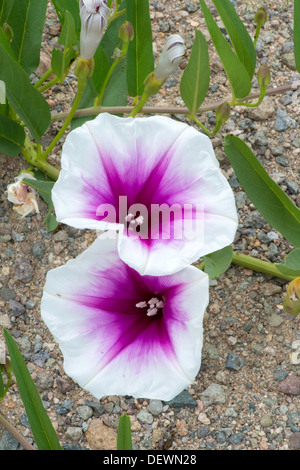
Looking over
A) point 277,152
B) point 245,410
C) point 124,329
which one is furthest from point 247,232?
point 124,329

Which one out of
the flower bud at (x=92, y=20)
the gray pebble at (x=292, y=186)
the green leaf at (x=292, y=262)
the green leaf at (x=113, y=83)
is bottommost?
the gray pebble at (x=292, y=186)

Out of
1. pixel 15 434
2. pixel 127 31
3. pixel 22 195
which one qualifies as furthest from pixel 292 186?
pixel 15 434

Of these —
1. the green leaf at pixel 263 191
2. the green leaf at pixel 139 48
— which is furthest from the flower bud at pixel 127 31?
the green leaf at pixel 263 191

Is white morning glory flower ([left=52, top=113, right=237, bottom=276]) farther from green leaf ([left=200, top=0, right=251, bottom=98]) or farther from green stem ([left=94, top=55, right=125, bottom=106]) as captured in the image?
green stem ([left=94, top=55, right=125, bottom=106])

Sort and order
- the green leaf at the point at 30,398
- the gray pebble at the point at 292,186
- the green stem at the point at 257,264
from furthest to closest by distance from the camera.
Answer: the gray pebble at the point at 292,186
the green stem at the point at 257,264
the green leaf at the point at 30,398

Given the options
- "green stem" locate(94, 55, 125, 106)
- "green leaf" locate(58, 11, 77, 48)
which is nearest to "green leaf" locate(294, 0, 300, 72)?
"green stem" locate(94, 55, 125, 106)

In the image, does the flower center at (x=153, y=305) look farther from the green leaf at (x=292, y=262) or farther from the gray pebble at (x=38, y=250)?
the gray pebble at (x=38, y=250)
